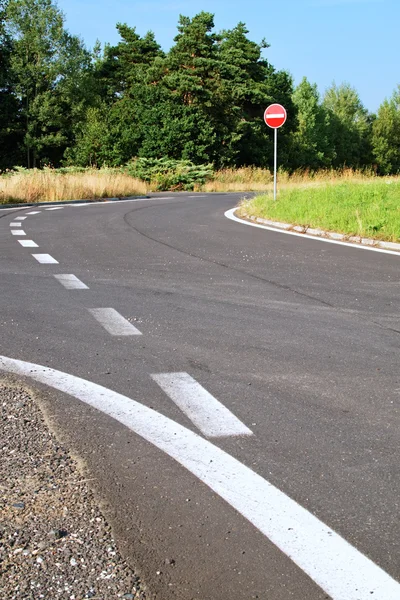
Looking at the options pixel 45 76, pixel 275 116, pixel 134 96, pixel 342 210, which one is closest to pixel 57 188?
pixel 275 116

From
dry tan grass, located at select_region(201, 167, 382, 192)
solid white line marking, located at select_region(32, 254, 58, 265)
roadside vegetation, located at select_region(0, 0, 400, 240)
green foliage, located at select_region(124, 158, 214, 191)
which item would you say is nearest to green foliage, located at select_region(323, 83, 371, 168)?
roadside vegetation, located at select_region(0, 0, 400, 240)

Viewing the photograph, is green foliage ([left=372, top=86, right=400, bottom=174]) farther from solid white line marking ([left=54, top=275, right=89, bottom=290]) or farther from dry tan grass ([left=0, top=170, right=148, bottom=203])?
solid white line marking ([left=54, top=275, right=89, bottom=290])

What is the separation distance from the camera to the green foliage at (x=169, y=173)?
144 ft

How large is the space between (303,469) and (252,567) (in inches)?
37.5

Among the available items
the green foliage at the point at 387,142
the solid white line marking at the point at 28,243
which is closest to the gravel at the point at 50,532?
the solid white line marking at the point at 28,243

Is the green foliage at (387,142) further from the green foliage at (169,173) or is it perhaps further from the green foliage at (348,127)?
the green foliage at (169,173)

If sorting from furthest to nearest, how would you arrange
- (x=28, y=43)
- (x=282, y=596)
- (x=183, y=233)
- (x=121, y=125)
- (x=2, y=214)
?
(x=28, y=43) → (x=121, y=125) → (x=2, y=214) → (x=183, y=233) → (x=282, y=596)

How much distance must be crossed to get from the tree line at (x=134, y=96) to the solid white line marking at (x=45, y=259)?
4439 cm

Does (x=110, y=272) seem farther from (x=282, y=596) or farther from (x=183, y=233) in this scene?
(x=282, y=596)

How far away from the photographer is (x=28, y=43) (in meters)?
72.0

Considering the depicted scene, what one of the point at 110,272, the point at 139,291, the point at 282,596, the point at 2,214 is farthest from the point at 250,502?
the point at 2,214

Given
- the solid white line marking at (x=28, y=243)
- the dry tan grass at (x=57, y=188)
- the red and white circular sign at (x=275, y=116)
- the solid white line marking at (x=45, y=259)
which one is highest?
the red and white circular sign at (x=275, y=116)

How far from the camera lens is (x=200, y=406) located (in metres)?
4.50

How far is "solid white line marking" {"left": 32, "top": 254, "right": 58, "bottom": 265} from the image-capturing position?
10.9 metres
